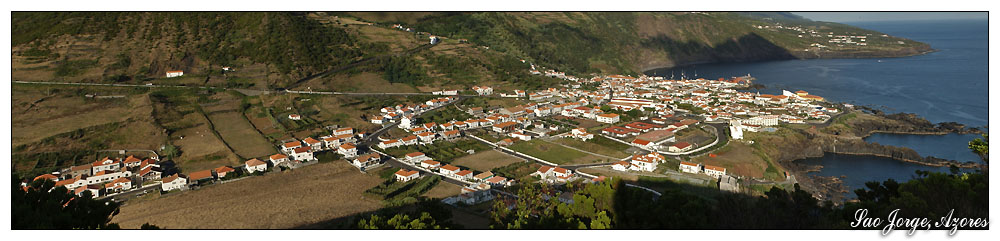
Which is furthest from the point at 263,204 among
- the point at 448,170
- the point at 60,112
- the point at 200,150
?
the point at 60,112

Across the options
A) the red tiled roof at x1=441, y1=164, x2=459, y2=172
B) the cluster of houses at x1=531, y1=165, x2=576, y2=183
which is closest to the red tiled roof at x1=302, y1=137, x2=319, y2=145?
the red tiled roof at x1=441, y1=164, x2=459, y2=172

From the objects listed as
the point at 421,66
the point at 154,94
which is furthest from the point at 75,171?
the point at 421,66

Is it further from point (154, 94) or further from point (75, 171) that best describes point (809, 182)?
point (154, 94)

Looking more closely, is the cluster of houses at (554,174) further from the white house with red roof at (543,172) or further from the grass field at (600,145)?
the grass field at (600,145)

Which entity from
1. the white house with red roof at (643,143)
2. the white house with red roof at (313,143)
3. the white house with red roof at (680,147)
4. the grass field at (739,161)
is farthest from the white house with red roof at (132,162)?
the grass field at (739,161)

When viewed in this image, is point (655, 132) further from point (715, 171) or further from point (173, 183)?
point (173, 183)
